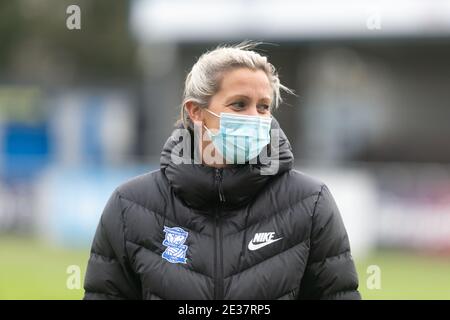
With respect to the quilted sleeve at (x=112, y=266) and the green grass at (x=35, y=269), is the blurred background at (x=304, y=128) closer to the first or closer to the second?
the green grass at (x=35, y=269)

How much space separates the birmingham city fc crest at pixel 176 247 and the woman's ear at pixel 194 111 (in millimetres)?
503

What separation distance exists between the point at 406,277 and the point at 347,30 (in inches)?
393

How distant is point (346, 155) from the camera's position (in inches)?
883

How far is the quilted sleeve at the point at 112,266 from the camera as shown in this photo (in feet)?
13.1

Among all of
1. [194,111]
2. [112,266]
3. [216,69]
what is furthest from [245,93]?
[112,266]

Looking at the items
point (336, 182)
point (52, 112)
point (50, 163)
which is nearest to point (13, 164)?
point (50, 163)

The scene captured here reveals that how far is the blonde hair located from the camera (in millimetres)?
3977

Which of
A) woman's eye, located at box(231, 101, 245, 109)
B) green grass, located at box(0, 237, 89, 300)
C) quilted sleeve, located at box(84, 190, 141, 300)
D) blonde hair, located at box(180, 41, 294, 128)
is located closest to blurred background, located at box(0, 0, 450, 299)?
green grass, located at box(0, 237, 89, 300)

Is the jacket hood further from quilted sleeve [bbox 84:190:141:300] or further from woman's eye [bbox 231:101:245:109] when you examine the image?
quilted sleeve [bbox 84:190:141:300]

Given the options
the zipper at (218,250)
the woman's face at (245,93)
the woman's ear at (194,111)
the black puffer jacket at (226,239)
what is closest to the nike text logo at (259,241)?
the black puffer jacket at (226,239)

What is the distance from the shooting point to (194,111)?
163 inches

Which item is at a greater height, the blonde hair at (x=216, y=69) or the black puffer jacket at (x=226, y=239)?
the blonde hair at (x=216, y=69)

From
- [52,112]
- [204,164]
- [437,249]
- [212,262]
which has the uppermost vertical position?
[204,164]

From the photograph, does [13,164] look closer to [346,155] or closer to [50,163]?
[50,163]
